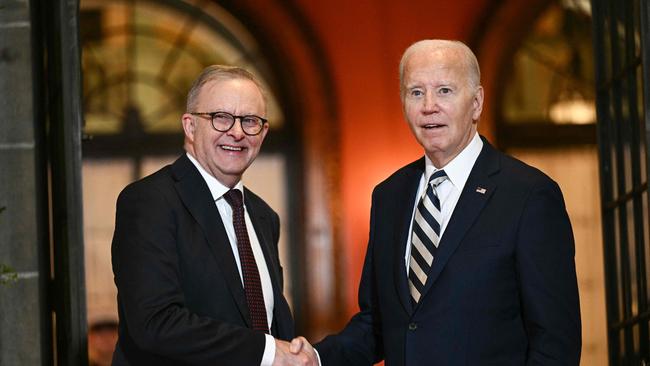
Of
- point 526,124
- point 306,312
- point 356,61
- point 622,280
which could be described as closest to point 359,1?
point 356,61

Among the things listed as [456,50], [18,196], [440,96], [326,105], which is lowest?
[18,196]

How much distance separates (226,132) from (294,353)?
1.93ft

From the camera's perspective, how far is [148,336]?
8.57 ft

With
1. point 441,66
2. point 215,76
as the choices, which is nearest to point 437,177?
point 441,66

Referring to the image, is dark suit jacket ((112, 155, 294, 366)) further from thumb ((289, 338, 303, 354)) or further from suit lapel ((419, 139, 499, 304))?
suit lapel ((419, 139, 499, 304))

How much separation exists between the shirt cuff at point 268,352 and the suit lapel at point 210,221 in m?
0.06

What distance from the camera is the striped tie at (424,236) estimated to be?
262 centimetres

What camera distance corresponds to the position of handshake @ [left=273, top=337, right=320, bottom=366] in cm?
275

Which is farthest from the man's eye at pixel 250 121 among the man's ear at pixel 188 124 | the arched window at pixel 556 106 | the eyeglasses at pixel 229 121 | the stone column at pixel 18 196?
the arched window at pixel 556 106

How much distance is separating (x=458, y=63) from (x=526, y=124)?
4.90 metres

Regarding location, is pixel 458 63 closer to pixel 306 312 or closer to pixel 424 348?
pixel 424 348

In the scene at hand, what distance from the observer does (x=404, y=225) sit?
272 cm

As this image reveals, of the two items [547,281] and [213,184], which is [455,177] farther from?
[213,184]

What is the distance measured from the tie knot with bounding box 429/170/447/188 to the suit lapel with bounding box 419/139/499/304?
79 mm
